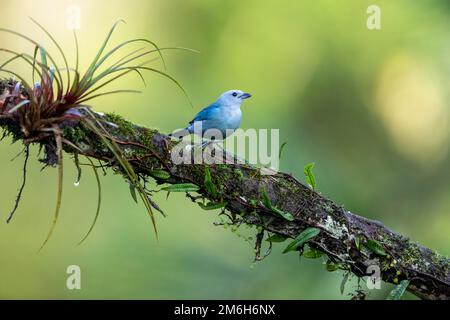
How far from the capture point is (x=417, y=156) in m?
4.86

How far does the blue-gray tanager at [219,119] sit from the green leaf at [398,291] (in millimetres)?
1129

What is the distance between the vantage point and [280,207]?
2.46 m

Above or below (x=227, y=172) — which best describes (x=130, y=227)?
below

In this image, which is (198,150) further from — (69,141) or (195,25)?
(195,25)

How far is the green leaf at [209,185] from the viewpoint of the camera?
2357mm

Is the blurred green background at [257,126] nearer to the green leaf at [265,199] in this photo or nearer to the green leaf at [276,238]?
the green leaf at [276,238]

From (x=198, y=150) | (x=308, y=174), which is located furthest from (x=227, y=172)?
(x=308, y=174)

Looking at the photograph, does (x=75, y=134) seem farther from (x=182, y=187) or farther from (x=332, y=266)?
(x=332, y=266)

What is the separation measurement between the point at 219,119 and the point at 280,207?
2.71 feet

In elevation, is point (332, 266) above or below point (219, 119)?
below

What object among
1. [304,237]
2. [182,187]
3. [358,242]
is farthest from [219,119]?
[358,242]

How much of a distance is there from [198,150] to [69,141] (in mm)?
555

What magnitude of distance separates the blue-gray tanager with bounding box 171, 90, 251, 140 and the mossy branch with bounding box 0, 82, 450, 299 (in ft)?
1.83

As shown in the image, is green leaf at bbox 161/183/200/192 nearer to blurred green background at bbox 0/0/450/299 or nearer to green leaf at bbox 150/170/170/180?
green leaf at bbox 150/170/170/180
